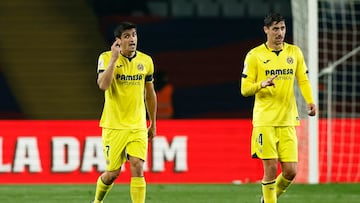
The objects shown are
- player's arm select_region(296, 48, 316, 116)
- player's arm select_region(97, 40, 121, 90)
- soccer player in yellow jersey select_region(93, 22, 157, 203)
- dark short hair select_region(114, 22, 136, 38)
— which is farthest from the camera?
player's arm select_region(296, 48, 316, 116)

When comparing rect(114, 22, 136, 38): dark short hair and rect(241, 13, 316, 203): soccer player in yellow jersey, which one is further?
rect(241, 13, 316, 203): soccer player in yellow jersey

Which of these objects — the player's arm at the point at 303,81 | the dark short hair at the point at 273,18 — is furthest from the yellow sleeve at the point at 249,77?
the player's arm at the point at 303,81

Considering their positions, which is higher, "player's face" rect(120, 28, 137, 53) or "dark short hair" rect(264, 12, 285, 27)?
"dark short hair" rect(264, 12, 285, 27)

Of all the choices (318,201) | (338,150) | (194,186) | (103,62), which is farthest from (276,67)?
(338,150)

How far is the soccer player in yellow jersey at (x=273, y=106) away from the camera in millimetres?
11117

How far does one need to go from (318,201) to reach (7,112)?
36.0 ft

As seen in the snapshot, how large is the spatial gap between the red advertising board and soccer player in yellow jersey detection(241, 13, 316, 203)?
5602 mm

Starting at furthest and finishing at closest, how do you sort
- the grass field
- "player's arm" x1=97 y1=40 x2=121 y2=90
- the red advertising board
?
the red advertising board < the grass field < "player's arm" x1=97 y1=40 x2=121 y2=90

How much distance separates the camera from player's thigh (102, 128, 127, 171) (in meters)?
11.0

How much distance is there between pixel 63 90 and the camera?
23000 mm

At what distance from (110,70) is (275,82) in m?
1.67

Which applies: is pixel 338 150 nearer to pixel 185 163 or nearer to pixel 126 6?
pixel 185 163

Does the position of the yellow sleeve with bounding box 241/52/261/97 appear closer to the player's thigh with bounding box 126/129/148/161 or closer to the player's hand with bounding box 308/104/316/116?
the player's hand with bounding box 308/104/316/116

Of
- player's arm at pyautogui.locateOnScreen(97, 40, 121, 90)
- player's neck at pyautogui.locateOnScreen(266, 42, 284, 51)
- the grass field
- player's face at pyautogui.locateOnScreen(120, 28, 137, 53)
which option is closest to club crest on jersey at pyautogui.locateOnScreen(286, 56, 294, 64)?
player's neck at pyautogui.locateOnScreen(266, 42, 284, 51)
